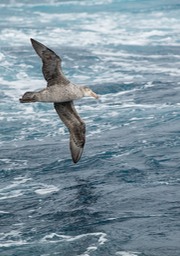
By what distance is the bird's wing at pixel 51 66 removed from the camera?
28441 mm

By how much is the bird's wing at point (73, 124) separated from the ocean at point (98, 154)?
3.58m

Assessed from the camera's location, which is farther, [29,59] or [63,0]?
[63,0]

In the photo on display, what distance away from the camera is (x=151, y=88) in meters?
58.6

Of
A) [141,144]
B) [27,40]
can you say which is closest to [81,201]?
[141,144]

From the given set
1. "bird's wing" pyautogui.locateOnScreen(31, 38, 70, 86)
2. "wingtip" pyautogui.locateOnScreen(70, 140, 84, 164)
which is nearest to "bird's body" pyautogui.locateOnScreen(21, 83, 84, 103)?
"bird's wing" pyautogui.locateOnScreen(31, 38, 70, 86)

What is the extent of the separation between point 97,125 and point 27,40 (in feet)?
109

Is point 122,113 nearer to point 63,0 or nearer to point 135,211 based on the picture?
point 135,211

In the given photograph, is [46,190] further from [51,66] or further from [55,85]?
[51,66]

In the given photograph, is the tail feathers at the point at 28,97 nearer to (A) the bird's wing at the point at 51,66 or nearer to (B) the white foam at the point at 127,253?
(A) the bird's wing at the point at 51,66

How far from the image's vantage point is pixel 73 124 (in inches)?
1219

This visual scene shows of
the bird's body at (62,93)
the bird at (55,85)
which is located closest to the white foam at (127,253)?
the bird at (55,85)

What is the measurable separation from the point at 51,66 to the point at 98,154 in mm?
15231

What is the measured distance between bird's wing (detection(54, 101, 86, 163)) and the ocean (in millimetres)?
3577

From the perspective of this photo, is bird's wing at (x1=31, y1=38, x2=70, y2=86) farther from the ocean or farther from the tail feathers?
the ocean
